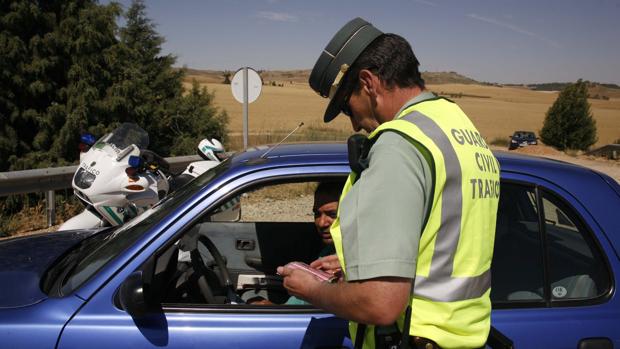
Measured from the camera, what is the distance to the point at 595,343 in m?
1.91

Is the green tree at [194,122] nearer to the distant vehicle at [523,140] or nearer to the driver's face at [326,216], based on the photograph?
the driver's face at [326,216]

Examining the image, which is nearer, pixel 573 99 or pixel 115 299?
pixel 115 299

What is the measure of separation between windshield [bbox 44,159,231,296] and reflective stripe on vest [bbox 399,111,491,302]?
1.04 meters

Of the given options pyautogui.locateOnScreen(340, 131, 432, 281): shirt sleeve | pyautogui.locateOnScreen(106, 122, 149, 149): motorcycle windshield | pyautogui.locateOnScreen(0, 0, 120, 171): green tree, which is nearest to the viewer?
pyautogui.locateOnScreen(340, 131, 432, 281): shirt sleeve

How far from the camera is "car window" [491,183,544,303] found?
6.69 feet

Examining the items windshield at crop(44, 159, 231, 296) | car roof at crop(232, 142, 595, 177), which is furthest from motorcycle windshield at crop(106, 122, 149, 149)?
car roof at crop(232, 142, 595, 177)

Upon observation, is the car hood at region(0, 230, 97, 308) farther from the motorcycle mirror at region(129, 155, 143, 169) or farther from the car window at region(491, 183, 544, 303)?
the car window at region(491, 183, 544, 303)

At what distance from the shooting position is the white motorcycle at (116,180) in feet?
12.5

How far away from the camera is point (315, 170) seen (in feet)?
6.84

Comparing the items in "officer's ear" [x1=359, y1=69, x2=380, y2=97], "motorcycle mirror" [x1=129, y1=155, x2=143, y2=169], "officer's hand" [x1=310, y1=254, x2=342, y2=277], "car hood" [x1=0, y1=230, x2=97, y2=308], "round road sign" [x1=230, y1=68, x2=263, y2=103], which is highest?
"round road sign" [x1=230, y1=68, x2=263, y2=103]

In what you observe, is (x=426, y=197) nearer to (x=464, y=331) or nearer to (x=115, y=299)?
(x=464, y=331)

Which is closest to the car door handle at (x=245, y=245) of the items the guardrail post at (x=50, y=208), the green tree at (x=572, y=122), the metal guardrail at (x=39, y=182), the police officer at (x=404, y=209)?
the police officer at (x=404, y=209)

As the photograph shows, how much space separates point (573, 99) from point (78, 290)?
36116mm

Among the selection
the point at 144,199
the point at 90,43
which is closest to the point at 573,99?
the point at 90,43
